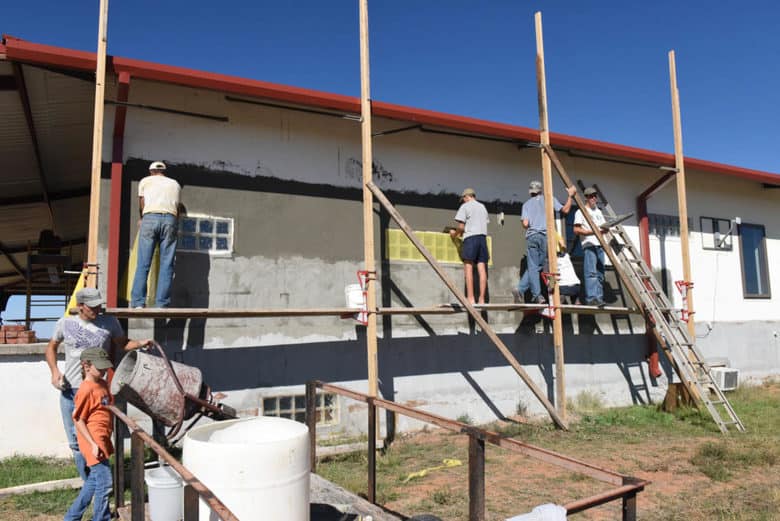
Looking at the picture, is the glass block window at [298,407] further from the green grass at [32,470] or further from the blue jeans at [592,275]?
the blue jeans at [592,275]

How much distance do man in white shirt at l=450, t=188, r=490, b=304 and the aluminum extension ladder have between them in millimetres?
2261

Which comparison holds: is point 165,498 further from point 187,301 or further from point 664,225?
point 664,225

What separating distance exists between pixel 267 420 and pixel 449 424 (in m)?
1.16

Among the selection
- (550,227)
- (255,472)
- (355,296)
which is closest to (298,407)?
(355,296)

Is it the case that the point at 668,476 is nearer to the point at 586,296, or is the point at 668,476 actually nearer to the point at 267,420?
the point at 586,296

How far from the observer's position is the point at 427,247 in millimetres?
9461

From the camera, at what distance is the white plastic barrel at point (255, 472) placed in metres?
3.19

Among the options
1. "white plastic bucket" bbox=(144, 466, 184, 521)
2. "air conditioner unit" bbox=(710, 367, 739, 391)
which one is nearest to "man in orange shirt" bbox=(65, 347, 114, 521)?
"white plastic bucket" bbox=(144, 466, 184, 521)

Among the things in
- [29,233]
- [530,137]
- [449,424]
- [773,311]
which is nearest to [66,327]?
[449,424]

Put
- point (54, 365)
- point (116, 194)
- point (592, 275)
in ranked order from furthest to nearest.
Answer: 1. point (592, 275)
2. point (116, 194)
3. point (54, 365)

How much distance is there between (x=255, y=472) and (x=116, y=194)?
16.7ft

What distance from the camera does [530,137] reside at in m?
9.96

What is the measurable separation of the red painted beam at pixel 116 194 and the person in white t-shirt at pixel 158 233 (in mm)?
285

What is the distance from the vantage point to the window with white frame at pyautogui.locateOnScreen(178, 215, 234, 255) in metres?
7.68
